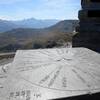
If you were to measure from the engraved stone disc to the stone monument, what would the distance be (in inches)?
209

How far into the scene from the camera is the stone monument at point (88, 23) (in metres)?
9.96

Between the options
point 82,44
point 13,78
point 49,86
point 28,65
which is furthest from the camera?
point 82,44

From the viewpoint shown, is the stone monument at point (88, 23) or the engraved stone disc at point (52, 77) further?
the stone monument at point (88, 23)

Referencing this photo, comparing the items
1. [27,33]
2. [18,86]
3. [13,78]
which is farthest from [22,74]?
[27,33]

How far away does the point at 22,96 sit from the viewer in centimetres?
294

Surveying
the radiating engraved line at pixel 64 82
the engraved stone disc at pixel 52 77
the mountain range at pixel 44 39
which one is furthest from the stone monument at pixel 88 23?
the radiating engraved line at pixel 64 82

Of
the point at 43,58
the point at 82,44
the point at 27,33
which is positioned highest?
the point at 43,58

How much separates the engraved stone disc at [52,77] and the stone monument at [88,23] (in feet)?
17.4

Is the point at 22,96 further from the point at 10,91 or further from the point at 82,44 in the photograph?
the point at 82,44

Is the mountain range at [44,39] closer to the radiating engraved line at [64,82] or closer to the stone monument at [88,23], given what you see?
the stone monument at [88,23]

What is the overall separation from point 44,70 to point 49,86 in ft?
2.26

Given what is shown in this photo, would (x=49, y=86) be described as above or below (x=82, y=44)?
above

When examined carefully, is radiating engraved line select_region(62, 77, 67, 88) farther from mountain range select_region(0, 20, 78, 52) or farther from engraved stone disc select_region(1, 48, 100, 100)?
mountain range select_region(0, 20, 78, 52)

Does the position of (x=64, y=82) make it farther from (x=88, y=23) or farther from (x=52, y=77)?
(x=88, y=23)
